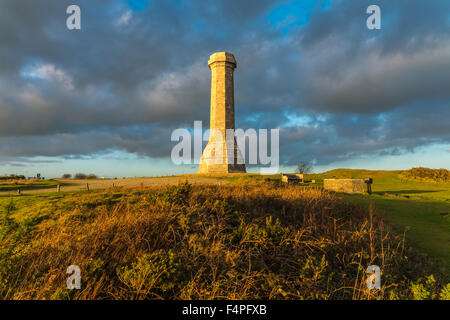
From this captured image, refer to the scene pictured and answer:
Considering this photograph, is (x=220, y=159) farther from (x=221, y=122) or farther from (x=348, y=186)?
(x=348, y=186)

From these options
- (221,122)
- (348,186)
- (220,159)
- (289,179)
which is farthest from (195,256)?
(221,122)

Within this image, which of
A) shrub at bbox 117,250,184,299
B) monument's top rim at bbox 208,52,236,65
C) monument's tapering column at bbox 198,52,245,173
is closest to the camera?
shrub at bbox 117,250,184,299

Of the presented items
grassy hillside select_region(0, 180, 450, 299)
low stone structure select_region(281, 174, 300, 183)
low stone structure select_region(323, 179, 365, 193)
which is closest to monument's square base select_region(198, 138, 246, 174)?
low stone structure select_region(281, 174, 300, 183)

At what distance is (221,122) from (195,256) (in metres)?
25.8

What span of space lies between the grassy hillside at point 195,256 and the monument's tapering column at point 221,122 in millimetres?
20911

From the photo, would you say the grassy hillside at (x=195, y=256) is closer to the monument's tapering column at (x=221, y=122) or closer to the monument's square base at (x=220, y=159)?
the monument's square base at (x=220, y=159)

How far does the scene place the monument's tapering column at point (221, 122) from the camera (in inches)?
1150

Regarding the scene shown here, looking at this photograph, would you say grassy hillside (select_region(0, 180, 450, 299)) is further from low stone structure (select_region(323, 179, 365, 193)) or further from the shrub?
low stone structure (select_region(323, 179, 365, 193))

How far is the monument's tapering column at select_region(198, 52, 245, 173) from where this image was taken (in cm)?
2922

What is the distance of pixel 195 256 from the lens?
4859 mm

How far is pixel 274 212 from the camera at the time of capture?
25.9 ft

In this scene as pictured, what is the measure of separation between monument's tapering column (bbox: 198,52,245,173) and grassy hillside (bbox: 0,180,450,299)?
20.9 meters

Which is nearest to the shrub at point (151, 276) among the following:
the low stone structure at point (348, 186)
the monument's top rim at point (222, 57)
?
the low stone structure at point (348, 186)
